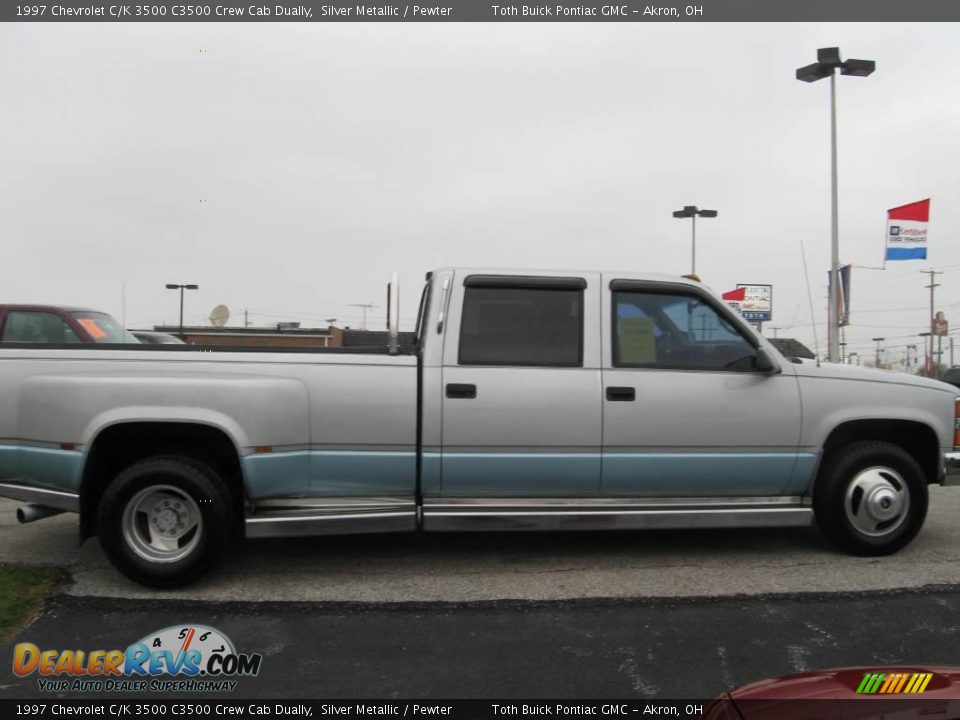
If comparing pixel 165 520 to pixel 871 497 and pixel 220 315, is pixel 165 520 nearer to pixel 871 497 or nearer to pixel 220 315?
pixel 871 497

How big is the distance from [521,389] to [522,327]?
0.41 meters

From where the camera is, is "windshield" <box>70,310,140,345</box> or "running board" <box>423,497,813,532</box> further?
"windshield" <box>70,310,140,345</box>

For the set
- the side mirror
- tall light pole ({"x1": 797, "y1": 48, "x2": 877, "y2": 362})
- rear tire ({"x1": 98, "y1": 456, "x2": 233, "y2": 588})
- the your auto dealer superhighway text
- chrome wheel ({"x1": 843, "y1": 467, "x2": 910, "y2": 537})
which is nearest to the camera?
the your auto dealer superhighway text

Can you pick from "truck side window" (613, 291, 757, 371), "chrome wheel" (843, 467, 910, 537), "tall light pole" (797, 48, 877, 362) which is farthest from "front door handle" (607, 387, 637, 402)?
"tall light pole" (797, 48, 877, 362)

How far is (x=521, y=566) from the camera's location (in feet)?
14.6

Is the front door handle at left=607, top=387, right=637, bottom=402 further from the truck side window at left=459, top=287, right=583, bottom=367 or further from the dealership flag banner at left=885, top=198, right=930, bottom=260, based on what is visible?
the dealership flag banner at left=885, top=198, right=930, bottom=260

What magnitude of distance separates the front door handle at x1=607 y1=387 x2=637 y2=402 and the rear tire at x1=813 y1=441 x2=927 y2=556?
144cm

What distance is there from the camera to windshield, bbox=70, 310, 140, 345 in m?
7.39

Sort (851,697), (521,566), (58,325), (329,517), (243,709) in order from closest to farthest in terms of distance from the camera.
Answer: (851,697)
(243,709)
(329,517)
(521,566)
(58,325)

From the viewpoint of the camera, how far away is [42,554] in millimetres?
4715

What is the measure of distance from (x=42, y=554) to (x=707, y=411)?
14.8ft

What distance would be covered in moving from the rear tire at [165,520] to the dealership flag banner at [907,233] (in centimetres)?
1709

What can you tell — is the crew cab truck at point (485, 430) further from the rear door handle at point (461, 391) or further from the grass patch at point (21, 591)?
the grass patch at point (21, 591)

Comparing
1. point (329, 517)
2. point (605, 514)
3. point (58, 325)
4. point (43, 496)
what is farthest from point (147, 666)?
point (58, 325)
